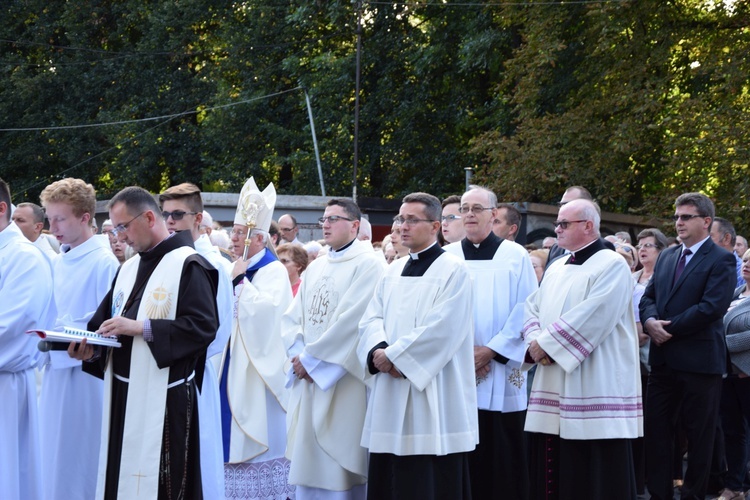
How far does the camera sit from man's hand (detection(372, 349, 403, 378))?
607 cm

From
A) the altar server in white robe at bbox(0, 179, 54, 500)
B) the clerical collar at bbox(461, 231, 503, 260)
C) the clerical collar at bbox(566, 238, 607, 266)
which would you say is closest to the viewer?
the altar server in white robe at bbox(0, 179, 54, 500)

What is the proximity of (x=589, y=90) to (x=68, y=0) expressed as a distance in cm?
1796

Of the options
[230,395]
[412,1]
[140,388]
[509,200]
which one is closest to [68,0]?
[412,1]

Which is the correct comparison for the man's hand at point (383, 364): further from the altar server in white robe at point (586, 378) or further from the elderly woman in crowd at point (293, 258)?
the elderly woman in crowd at point (293, 258)

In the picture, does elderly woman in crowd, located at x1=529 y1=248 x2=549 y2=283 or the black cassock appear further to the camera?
elderly woman in crowd, located at x1=529 y1=248 x2=549 y2=283

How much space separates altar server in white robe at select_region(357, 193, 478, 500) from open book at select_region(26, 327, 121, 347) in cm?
172

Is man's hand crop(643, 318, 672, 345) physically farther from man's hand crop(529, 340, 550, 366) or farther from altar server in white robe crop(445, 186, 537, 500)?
man's hand crop(529, 340, 550, 366)

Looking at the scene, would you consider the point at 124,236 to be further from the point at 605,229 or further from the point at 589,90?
the point at 589,90

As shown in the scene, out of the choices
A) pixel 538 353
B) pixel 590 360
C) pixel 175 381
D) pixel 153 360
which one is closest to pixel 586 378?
pixel 590 360

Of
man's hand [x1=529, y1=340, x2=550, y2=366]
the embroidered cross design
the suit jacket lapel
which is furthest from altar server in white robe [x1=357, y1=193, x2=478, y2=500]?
the suit jacket lapel

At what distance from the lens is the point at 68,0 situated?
30.6 metres

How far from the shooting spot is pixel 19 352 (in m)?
5.89

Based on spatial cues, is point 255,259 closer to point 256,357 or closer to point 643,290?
point 256,357

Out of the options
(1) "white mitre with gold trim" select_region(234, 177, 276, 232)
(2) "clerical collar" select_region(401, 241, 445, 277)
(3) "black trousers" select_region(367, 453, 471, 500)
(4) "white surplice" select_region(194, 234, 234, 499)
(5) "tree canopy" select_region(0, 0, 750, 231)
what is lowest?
(3) "black trousers" select_region(367, 453, 471, 500)
